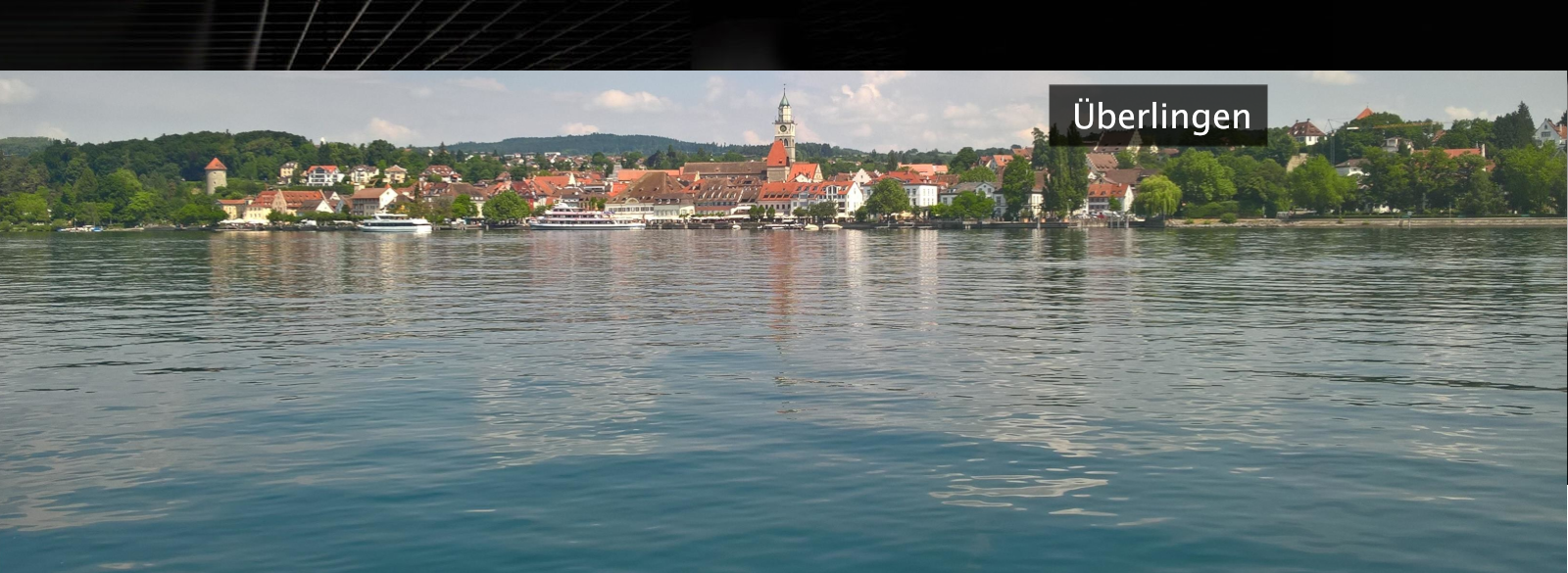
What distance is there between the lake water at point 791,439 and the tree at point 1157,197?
141630mm

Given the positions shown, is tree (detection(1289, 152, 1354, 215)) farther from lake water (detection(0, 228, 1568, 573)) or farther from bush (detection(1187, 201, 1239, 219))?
lake water (detection(0, 228, 1568, 573))

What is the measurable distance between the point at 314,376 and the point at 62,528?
11856mm

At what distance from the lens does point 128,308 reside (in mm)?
41375

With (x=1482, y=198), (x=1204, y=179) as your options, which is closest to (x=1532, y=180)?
(x=1482, y=198)

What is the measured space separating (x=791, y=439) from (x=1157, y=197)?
557ft

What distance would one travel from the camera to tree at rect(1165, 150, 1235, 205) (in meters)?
185

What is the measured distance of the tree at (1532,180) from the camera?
172750 mm

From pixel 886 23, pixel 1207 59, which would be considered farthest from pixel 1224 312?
pixel 886 23

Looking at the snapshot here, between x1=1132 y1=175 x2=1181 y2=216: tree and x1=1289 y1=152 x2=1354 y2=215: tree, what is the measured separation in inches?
604

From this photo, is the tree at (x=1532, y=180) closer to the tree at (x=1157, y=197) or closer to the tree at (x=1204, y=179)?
the tree at (x=1204, y=179)

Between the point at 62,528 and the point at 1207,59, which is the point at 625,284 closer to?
the point at 1207,59

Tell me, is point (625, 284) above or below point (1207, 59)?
below

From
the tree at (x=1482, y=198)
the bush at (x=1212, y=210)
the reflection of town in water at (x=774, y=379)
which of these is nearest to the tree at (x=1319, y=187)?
the bush at (x=1212, y=210)

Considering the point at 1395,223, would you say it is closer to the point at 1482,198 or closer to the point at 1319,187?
the point at 1319,187
